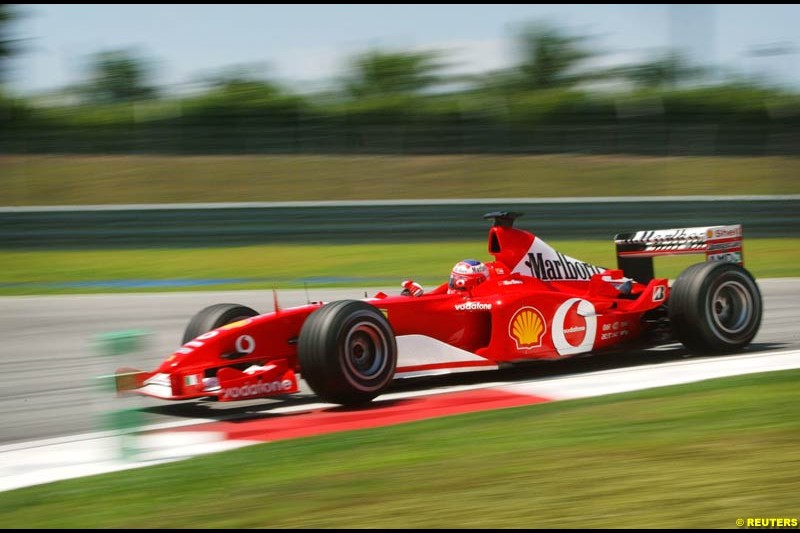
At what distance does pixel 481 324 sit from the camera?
319 inches

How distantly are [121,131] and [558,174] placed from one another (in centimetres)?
1043

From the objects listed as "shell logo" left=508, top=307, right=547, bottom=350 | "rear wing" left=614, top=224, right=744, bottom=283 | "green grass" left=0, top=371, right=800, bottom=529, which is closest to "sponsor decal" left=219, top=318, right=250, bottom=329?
"green grass" left=0, top=371, right=800, bottom=529

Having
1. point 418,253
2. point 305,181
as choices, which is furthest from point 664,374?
point 305,181

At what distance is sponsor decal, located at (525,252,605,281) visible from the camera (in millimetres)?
8664

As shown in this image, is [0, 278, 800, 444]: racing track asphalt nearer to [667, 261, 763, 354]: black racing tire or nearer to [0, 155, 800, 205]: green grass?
[667, 261, 763, 354]: black racing tire

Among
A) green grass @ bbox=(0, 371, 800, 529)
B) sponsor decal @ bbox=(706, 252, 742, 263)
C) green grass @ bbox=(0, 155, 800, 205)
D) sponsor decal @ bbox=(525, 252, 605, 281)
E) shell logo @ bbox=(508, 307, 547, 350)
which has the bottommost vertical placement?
green grass @ bbox=(0, 371, 800, 529)

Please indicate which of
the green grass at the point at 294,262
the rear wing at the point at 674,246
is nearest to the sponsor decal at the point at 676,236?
the rear wing at the point at 674,246

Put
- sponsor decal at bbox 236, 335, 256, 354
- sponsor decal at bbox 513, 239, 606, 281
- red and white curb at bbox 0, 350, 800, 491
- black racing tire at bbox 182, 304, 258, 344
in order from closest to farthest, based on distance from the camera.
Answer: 1. red and white curb at bbox 0, 350, 800, 491
2. sponsor decal at bbox 236, 335, 256, 354
3. black racing tire at bbox 182, 304, 258, 344
4. sponsor decal at bbox 513, 239, 606, 281

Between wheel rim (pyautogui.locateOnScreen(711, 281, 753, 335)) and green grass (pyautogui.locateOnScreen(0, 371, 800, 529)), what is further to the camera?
wheel rim (pyautogui.locateOnScreen(711, 281, 753, 335))

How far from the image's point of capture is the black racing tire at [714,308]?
866 centimetres

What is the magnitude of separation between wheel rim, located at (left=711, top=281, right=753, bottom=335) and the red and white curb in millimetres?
330

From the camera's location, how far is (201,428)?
6742mm

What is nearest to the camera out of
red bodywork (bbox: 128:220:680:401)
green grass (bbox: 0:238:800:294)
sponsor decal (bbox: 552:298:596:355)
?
red bodywork (bbox: 128:220:680:401)

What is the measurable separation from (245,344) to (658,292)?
386 cm
